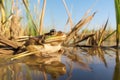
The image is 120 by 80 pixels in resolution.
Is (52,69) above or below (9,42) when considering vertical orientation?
below

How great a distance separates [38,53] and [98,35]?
1810 mm

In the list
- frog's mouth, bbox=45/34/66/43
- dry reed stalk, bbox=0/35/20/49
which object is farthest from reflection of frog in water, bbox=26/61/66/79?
dry reed stalk, bbox=0/35/20/49

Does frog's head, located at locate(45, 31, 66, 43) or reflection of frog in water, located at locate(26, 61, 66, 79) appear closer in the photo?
reflection of frog in water, located at locate(26, 61, 66, 79)

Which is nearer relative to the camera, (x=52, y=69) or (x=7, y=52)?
(x=52, y=69)

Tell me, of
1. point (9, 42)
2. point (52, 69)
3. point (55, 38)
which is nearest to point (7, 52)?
point (9, 42)

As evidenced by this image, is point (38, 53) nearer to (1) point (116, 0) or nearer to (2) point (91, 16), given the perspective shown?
(2) point (91, 16)

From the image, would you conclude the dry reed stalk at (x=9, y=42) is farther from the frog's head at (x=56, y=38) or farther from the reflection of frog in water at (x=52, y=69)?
the reflection of frog in water at (x=52, y=69)

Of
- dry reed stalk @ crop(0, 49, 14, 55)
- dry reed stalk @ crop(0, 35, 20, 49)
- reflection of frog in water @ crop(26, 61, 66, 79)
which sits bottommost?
reflection of frog in water @ crop(26, 61, 66, 79)

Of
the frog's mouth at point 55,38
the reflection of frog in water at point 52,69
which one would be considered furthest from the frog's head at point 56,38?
the reflection of frog in water at point 52,69

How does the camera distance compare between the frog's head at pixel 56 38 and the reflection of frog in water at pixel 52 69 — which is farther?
the frog's head at pixel 56 38

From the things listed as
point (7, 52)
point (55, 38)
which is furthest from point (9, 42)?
point (55, 38)

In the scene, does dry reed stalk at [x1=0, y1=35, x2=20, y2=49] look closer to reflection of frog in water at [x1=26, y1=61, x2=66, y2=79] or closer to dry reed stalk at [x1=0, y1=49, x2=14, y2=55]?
dry reed stalk at [x1=0, y1=49, x2=14, y2=55]

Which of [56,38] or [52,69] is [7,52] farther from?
[52,69]

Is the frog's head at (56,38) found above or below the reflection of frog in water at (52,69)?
above
